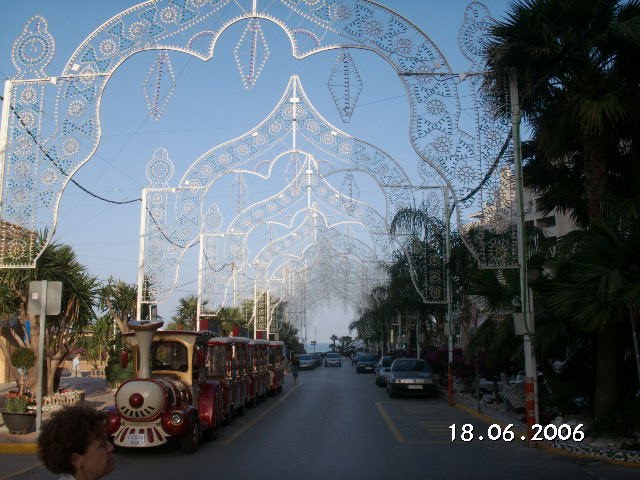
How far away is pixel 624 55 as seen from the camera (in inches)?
565

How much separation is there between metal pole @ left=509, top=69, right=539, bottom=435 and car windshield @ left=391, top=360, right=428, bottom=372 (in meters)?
15.5

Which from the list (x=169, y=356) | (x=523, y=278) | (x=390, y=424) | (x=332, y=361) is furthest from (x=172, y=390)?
(x=332, y=361)

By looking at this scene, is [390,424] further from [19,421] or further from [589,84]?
[589,84]

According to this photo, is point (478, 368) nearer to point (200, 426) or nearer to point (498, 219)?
point (498, 219)

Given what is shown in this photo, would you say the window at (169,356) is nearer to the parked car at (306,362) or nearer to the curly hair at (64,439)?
the curly hair at (64,439)

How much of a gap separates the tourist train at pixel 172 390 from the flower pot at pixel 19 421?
6.67 feet

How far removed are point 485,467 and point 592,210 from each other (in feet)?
18.0

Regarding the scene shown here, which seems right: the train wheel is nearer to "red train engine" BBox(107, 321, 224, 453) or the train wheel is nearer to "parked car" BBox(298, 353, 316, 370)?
"red train engine" BBox(107, 321, 224, 453)

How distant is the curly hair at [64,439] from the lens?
3.65 m

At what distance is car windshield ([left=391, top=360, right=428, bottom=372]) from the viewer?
30.5 meters

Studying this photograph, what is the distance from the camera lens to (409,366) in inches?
A: 1216

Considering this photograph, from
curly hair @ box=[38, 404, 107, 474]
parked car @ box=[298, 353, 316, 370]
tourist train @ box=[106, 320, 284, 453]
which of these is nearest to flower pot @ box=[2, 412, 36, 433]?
tourist train @ box=[106, 320, 284, 453]

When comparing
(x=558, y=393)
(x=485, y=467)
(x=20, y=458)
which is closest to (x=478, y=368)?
(x=558, y=393)

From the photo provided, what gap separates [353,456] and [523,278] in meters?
5.14
